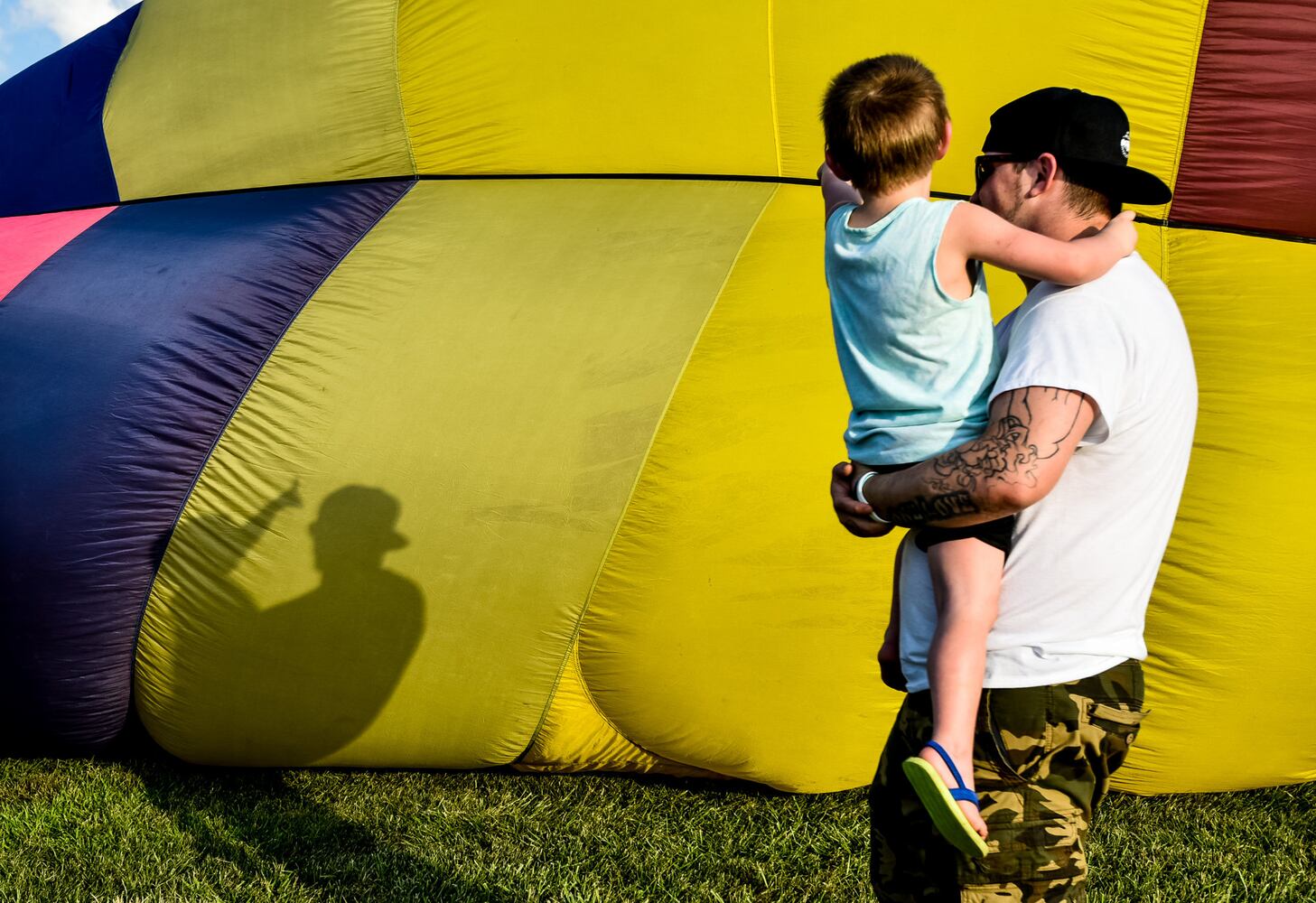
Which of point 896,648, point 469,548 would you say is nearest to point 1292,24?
point 896,648

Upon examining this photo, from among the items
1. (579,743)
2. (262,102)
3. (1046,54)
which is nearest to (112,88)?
(262,102)

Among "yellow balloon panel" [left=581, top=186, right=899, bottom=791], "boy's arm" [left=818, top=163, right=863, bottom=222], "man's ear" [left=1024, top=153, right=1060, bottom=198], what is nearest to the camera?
"man's ear" [left=1024, top=153, right=1060, bottom=198]

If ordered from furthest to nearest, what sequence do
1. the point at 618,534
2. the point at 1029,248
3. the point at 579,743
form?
the point at 579,743, the point at 618,534, the point at 1029,248

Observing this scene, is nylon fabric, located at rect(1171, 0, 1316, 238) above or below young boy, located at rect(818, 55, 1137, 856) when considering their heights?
below

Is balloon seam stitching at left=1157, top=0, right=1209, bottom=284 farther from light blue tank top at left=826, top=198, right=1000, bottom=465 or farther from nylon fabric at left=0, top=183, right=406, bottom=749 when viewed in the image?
nylon fabric at left=0, top=183, right=406, bottom=749

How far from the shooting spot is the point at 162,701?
14.5 ft

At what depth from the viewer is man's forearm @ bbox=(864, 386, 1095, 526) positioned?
6.35 feet

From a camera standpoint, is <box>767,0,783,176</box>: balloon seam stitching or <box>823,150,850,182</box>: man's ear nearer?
<box>823,150,850,182</box>: man's ear

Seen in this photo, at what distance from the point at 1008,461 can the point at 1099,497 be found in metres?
0.24

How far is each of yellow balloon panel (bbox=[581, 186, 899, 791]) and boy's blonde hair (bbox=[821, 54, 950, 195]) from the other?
184cm

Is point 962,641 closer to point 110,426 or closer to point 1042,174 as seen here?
point 1042,174

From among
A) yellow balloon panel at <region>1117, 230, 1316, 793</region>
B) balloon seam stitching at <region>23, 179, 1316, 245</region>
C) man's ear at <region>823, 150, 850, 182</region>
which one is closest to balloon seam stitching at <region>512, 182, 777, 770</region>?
balloon seam stitching at <region>23, 179, 1316, 245</region>

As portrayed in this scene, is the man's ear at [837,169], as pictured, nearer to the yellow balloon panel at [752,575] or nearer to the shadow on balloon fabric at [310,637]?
the yellow balloon panel at [752,575]

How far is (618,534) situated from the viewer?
396cm
